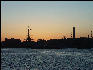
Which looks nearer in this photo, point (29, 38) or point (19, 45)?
point (29, 38)

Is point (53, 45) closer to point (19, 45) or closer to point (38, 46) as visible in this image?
point (38, 46)

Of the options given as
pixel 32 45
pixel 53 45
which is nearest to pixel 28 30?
pixel 32 45

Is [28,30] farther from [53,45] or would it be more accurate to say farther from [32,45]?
[53,45]

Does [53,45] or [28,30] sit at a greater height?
[28,30]

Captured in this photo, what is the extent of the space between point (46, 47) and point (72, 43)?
22250mm

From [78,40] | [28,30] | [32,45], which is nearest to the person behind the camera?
[28,30]

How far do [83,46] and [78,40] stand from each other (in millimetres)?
6290

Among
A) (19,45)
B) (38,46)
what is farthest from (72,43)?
(19,45)

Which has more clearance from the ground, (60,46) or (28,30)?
(28,30)

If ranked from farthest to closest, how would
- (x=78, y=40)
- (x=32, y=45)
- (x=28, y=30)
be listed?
(x=78, y=40)
(x=32, y=45)
(x=28, y=30)

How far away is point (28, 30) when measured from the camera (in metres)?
136

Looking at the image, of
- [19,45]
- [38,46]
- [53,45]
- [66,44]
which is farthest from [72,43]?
[19,45]

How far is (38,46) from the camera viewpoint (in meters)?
162

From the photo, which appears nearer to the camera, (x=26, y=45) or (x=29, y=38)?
(x=29, y=38)
